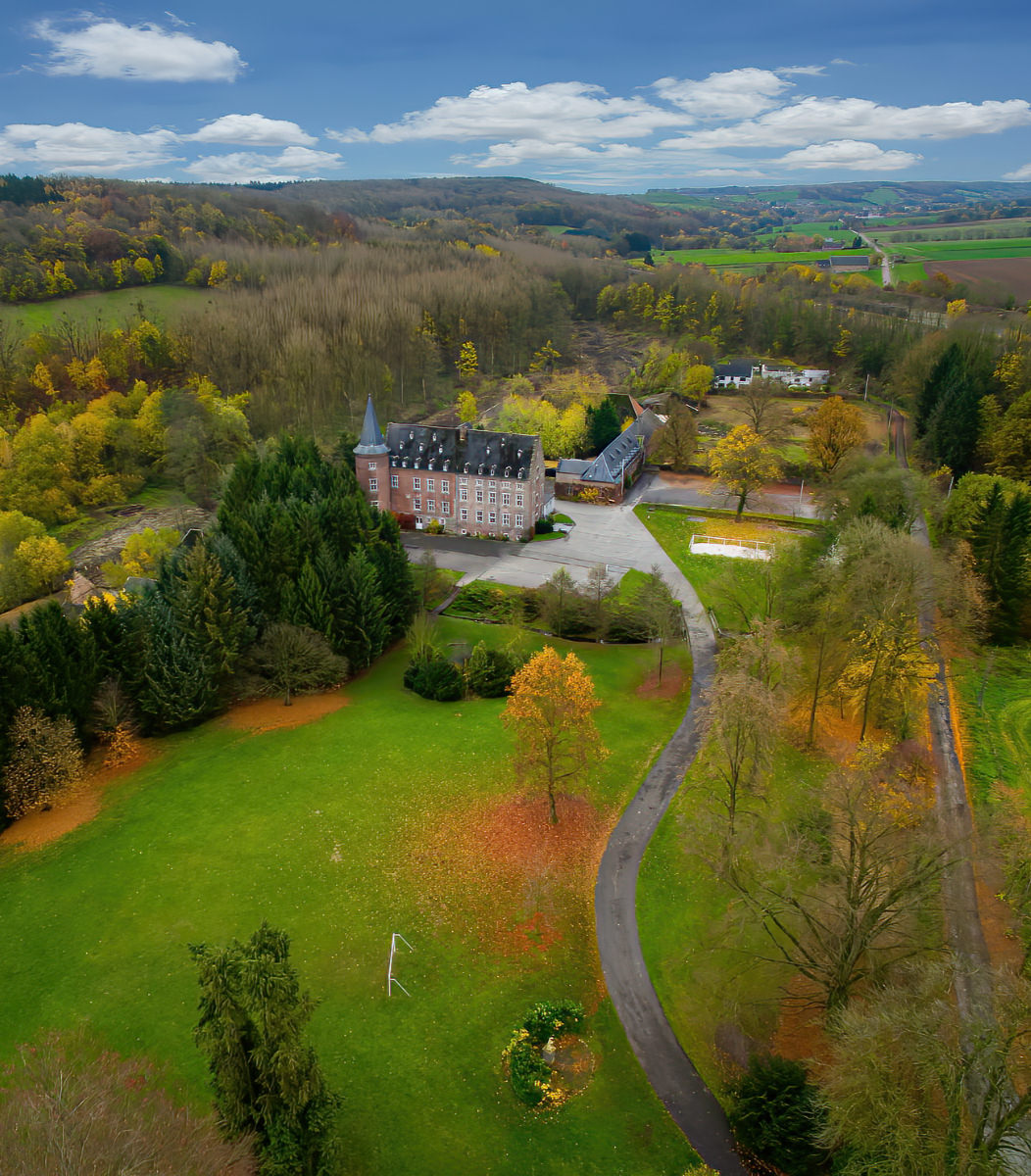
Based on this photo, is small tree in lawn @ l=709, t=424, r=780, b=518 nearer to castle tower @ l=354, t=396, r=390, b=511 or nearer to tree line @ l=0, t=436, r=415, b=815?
castle tower @ l=354, t=396, r=390, b=511

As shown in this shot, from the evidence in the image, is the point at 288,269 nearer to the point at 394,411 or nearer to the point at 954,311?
the point at 394,411

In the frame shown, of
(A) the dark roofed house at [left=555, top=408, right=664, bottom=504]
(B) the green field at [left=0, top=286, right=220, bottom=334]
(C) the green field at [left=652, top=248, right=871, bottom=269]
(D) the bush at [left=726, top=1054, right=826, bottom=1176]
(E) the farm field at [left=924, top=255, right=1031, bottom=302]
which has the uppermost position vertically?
(C) the green field at [left=652, top=248, right=871, bottom=269]

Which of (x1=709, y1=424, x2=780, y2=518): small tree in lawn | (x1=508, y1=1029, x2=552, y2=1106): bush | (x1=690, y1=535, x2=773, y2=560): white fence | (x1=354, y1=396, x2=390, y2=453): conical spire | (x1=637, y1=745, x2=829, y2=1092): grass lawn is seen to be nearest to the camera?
(x1=508, y1=1029, x2=552, y2=1106): bush

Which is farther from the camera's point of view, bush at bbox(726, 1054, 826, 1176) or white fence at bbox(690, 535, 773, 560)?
white fence at bbox(690, 535, 773, 560)

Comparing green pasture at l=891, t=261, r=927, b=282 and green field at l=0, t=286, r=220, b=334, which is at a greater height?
green pasture at l=891, t=261, r=927, b=282

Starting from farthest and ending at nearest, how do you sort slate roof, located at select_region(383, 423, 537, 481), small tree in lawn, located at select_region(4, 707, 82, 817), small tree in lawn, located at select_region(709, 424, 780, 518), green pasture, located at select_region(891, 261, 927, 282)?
green pasture, located at select_region(891, 261, 927, 282) < small tree in lawn, located at select_region(709, 424, 780, 518) < slate roof, located at select_region(383, 423, 537, 481) < small tree in lawn, located at select_region(4, 707, 82, 817)

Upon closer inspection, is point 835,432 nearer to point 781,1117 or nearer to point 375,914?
point 375,914


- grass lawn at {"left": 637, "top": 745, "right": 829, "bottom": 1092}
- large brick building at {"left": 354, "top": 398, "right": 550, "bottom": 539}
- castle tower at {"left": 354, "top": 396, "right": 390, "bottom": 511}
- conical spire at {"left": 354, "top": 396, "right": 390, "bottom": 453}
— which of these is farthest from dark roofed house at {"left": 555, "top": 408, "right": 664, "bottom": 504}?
grass lawn at {"left": 637, "top": 745, "right": 829, "bottom": 1092}
